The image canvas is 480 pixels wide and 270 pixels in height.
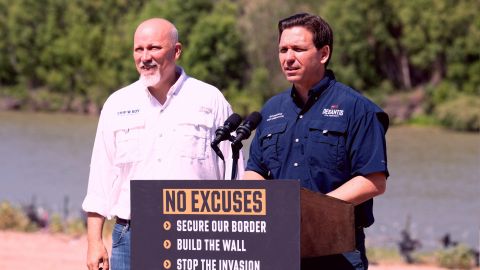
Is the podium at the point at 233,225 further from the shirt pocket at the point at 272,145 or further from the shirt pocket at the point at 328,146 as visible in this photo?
the shirt pocket at the point at 272,145

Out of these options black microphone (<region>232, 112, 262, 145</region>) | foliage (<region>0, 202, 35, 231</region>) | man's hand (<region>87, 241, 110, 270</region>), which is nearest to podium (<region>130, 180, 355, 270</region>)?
black microphone (<region>232, 112, 262, 145</region>)

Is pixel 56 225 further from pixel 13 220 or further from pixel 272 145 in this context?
pixel 272 145

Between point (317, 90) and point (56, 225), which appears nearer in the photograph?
point (317, 90)

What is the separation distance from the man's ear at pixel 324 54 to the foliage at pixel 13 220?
1084cm

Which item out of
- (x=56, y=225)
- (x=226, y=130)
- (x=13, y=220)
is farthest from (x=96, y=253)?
(x=13, y=220)

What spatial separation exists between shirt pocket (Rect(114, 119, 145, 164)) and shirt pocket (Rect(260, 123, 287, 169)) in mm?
777

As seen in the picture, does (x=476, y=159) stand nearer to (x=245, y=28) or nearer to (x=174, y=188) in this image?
(x=245, y=28)

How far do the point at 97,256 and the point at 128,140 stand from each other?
51 cm

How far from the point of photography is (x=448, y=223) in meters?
18.7

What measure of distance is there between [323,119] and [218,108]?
94 centimetres

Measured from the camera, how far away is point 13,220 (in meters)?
14.4

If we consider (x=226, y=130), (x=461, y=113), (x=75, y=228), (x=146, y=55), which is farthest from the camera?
(x=461, y=113)

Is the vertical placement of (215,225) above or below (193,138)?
below

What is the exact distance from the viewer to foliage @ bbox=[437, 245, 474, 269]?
38.3 feet
